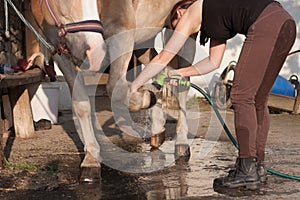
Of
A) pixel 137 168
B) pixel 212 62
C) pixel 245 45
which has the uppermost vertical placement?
pixel 245 45

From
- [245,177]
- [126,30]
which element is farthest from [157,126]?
[245,177]

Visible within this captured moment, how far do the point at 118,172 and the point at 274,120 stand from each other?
13.2 feet

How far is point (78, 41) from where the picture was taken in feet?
12.4

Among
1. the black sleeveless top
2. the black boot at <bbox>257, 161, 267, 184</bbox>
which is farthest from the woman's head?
the black boot at <bbox>257, 161, 267, 184</bbox>

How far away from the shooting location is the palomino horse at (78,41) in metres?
3.72

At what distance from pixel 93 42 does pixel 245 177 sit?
4.68 feet

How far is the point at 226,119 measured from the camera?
317 inches

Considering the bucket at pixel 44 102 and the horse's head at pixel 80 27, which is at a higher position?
the horse's head at pixel 80 27

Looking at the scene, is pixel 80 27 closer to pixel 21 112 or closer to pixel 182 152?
pixel 182 152

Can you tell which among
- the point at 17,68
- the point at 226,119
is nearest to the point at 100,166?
the point at 17,68

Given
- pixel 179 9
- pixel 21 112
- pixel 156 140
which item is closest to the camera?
pixel 179 9

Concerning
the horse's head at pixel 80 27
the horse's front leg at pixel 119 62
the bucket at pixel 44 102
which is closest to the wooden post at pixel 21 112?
the bucket at pixel 44 102

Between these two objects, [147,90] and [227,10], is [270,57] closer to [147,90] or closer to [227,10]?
[227,10]

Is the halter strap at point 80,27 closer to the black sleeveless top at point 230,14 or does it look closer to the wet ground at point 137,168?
the black sleeveless top at point 230,14
